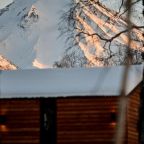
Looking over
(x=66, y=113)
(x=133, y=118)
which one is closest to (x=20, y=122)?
(x=66, y=113)

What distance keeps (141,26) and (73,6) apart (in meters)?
2.21

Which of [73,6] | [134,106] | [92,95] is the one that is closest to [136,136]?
[134,106]

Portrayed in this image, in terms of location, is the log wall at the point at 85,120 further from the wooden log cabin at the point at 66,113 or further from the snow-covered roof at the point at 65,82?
the snow-covered roof at the point at 65,82

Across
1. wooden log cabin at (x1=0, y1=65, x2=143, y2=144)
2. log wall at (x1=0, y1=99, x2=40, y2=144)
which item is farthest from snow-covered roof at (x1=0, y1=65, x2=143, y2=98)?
log wall at (x1=0, y1=99, x2=40, y2=144)

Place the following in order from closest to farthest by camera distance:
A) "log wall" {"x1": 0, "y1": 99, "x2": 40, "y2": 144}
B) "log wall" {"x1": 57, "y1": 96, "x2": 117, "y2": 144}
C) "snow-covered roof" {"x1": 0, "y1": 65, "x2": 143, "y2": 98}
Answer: "log wall" {"x1": 57, "y1": 96, "x2": 117, "y2": 144}, "snow-covered roof" {"x1": 0, "y1": 65, "x2": 143, "y2": 98}, "log wall" {"x1": 0, "y1": 99, "x2": 40, "y2": 144}

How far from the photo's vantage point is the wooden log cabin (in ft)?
69.1

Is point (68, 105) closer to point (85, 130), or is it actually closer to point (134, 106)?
point (85, 130)

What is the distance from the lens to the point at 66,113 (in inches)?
842

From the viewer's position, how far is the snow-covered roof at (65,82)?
70.7 ft

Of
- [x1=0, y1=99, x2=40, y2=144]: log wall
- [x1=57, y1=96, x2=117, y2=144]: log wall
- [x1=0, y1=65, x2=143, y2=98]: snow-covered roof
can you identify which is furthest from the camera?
[x1=0, y1=99, x2=40, y2=144]: log wall

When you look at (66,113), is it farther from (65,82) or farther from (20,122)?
(65,82)

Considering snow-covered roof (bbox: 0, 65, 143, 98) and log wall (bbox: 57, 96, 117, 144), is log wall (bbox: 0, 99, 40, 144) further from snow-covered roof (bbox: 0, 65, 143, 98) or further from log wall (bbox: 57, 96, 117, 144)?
log wall (bbox: 57, 96, 117, 144)

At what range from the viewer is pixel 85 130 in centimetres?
2139

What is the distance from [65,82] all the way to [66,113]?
2.01 meters
